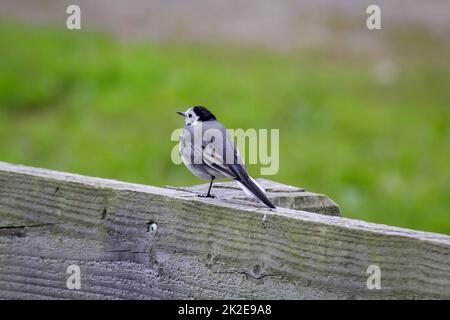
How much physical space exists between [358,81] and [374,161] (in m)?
2.18

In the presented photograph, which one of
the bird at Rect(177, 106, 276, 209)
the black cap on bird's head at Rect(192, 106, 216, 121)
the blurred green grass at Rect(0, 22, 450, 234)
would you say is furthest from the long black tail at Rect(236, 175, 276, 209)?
the blurred green grass at Rect(0, 22, 450, 234)

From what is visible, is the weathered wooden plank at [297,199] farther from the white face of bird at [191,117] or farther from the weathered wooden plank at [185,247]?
the white face of bird at [191,117]

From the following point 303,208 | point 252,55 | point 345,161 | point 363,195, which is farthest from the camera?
point 252,55

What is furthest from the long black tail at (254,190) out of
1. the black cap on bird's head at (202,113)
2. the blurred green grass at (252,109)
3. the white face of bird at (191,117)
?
the blurred green grass at (252,109)

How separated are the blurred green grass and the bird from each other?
3652 millimetres

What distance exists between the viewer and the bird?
8.55 ft

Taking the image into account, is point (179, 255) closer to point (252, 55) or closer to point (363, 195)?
point (363, 195)

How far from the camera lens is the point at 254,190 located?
7.32ft

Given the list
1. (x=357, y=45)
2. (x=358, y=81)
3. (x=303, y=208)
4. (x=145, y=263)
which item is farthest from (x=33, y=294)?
(x=357, y=45)

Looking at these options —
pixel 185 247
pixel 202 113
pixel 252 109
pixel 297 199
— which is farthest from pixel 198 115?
pixel 252 109

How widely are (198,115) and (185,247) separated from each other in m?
1.07

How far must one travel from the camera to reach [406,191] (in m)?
6.89

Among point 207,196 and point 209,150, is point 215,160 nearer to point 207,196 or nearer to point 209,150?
point 209,150

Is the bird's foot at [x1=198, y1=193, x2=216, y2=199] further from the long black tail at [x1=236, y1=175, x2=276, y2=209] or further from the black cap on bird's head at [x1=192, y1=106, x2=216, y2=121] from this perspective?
the black cap on bird's head at [x1=192, y1=106, x2=216, y2=121]
